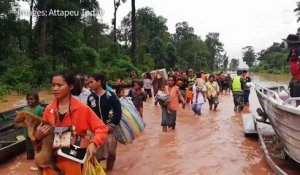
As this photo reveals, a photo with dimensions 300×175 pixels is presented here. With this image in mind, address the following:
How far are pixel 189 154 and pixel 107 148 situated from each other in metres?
2.54

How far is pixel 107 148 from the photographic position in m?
6.04

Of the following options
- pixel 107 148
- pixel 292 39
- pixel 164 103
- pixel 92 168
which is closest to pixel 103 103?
pixel 107 148

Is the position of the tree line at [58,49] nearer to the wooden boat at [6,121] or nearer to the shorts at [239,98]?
the wooden boat at [6,121]

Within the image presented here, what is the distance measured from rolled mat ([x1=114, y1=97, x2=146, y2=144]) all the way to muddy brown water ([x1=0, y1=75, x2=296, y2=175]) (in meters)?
0.68

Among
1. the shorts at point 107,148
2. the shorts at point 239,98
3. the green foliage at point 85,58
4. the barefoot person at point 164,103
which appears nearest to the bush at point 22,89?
the green foliage at point 85,58

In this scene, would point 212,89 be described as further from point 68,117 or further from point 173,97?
point 68,117

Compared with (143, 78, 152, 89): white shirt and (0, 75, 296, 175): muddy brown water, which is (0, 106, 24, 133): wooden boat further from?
(143, 78, 152, 89): white shirt

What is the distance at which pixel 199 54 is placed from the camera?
7900 centimetres

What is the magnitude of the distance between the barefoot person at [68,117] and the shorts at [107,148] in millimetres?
2348

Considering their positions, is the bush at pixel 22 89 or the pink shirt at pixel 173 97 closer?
the pink shirt at pixel 173 97

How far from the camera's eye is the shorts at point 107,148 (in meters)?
5.92

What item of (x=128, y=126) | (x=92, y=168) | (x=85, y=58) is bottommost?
(x=128, y=126)

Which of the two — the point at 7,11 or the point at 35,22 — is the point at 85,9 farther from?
the point at 7,11

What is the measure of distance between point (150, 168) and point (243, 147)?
2647 mm
